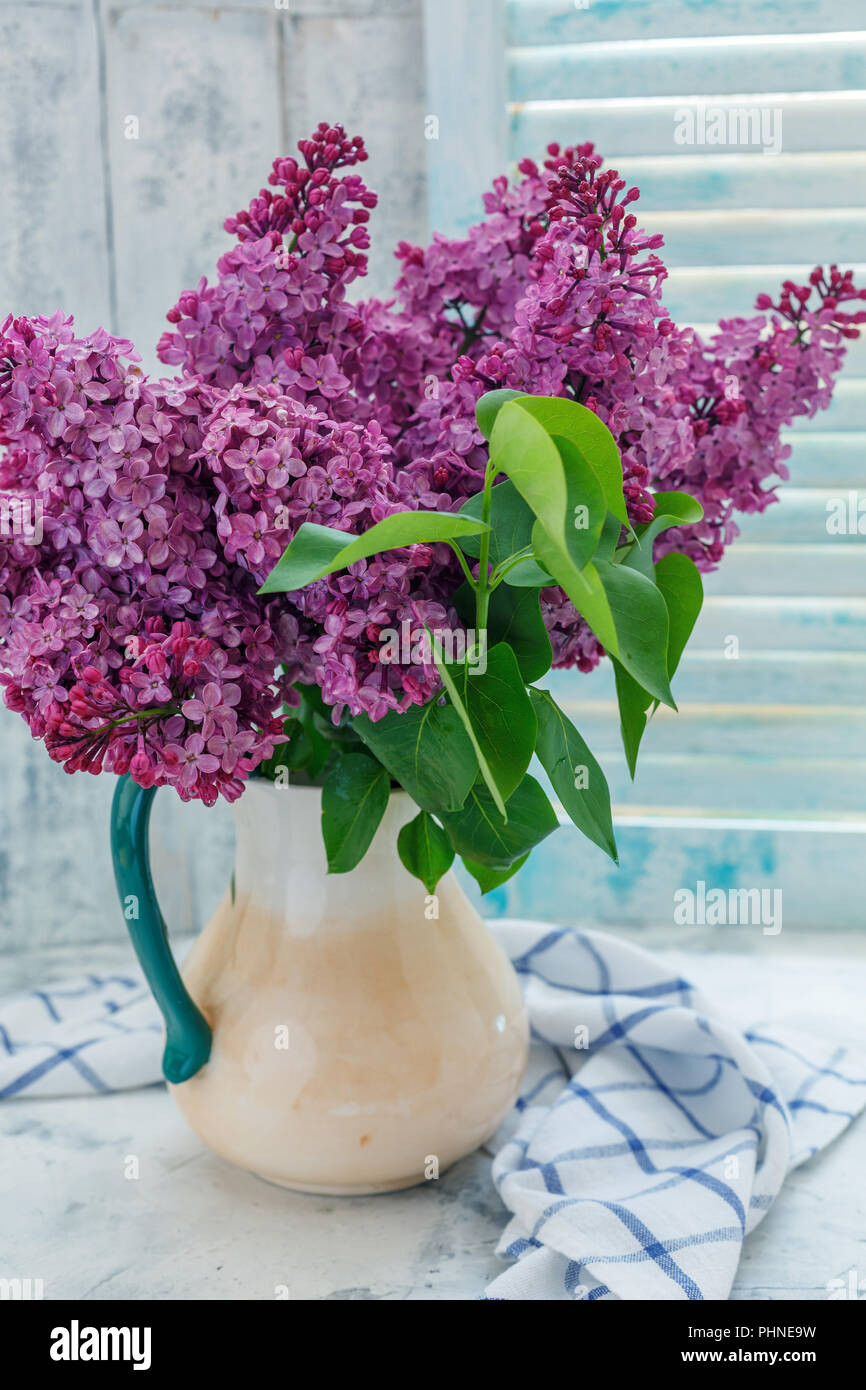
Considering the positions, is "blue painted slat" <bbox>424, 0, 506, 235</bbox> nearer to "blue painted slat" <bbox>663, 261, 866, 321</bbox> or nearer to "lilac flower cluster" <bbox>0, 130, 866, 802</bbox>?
"blue painted slat" <bbox>663, 261, 866, 321</bbox>

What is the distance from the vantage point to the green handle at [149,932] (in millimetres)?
534

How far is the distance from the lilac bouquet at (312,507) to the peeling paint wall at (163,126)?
1.42 ft

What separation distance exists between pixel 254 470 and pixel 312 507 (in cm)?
2

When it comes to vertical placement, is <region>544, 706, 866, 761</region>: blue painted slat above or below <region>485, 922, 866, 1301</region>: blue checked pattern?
above

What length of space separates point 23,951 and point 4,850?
3.4 inches

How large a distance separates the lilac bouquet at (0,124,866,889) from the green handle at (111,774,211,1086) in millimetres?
102

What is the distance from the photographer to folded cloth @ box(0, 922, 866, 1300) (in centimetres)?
53

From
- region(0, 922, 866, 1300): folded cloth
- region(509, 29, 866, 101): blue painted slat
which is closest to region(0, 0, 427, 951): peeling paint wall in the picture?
region(509, 29, 866, 101): blue painted slat

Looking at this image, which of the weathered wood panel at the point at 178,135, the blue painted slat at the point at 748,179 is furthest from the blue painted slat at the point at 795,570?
the weathered wood panel at the point at 178,135

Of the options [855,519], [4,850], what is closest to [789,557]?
[855,519]

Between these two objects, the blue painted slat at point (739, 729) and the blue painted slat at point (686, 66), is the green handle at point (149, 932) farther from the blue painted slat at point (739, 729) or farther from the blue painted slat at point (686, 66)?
the blue painted slat at point (686, 66)

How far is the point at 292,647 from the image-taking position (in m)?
0.45

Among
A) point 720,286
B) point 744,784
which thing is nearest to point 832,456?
point 720,286

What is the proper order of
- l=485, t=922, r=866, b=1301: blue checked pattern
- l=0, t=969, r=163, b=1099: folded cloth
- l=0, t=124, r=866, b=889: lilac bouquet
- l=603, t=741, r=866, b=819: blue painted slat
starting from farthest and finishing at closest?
l=603, t=741, r=866, b=819: blue painted slat
l=0, t=969, r=163, b=1099: folded cloth
l=485, t=922, r=866, b=1301: blue checked pattern
l=0, t=124, r=866, b=889: lilac bouquet
